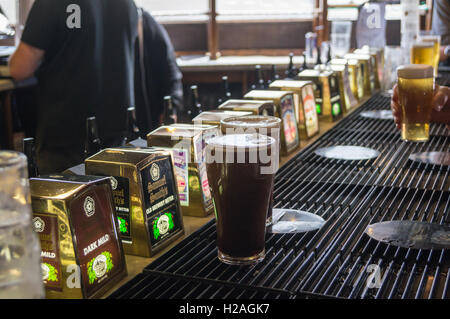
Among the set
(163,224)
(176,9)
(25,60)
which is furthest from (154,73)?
(176,9)

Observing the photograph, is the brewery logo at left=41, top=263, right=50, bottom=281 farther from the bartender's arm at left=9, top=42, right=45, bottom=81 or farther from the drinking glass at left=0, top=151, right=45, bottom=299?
the bartender's arm at left=9, top=42, right=45, bottom=81

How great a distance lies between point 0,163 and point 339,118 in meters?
1.99

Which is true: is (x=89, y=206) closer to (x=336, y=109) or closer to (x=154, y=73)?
(x=336, y=109)

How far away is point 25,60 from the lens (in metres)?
2.75

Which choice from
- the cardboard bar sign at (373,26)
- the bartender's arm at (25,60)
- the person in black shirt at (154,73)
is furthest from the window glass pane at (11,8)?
the cardboard bar sign at (373,26)

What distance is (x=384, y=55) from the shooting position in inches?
130

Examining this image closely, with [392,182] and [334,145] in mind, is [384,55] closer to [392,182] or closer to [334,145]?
[334,145]

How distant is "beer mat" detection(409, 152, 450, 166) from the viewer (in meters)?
1.78

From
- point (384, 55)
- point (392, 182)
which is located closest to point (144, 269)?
point (392, 182)

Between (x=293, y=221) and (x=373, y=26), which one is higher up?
(x=373, y=26)

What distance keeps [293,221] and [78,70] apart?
5.80 ft

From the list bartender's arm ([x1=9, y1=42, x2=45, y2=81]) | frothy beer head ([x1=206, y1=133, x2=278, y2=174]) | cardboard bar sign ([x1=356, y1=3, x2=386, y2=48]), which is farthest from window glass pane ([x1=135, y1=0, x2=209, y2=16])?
frothy beer head ([x1=206, y1=133, x2=278, y2=174])

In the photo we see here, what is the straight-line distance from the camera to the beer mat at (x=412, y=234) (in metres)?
1.15

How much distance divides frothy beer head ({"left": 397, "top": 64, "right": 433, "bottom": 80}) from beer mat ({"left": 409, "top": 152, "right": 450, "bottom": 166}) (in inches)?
9.8
